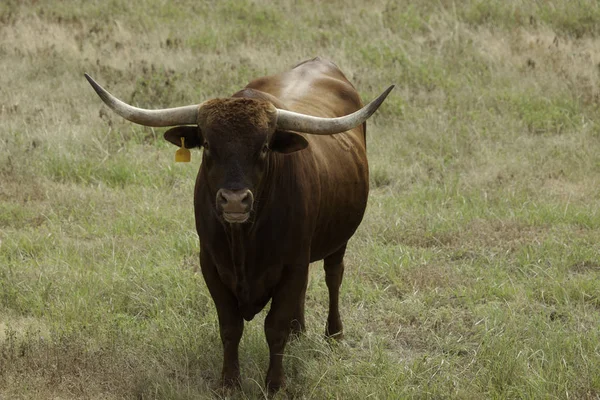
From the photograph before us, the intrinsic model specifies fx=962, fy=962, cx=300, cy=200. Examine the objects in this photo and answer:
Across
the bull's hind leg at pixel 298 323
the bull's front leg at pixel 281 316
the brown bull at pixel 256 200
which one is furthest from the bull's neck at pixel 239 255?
the bull's hind leg at pixel 298 323

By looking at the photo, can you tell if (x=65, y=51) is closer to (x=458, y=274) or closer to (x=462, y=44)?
(x=462, y=44)

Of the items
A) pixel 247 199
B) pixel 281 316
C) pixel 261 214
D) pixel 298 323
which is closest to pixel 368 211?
pixel 298 323

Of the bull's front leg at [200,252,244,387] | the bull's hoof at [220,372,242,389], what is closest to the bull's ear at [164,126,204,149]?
the bull's front leg at [200,252,244,387]

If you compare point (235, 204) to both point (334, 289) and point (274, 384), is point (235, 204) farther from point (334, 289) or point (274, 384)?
point (334, 289)

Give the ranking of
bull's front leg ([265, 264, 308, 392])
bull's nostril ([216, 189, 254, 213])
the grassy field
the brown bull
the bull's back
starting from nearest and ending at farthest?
bull's nostril ([216, 189, 254, 213]), the brown bull, bull's front leg ([265, 264, 308, 392]), the grassy field, the bull's back

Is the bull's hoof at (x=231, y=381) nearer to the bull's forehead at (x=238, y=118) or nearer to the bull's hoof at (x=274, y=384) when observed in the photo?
the bull's hoof at (x=274, y=384)

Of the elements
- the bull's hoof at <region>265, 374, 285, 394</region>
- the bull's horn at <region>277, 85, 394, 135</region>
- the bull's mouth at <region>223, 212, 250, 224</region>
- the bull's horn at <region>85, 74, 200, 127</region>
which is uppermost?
the bull's horn at <region>85, 74, 200, 127</region>

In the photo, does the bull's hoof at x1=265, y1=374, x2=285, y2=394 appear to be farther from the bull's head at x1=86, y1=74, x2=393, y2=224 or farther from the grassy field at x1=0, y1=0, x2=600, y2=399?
the bull's head at x1=86, y1=74, x2=393, y2=224

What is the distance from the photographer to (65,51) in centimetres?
1193

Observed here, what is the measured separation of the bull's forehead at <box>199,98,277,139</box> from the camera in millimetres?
4418

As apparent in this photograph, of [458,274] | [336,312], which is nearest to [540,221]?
[458,274]

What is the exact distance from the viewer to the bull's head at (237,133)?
14.1 feet

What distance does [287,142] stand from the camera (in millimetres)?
4652

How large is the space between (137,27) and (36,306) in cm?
815
